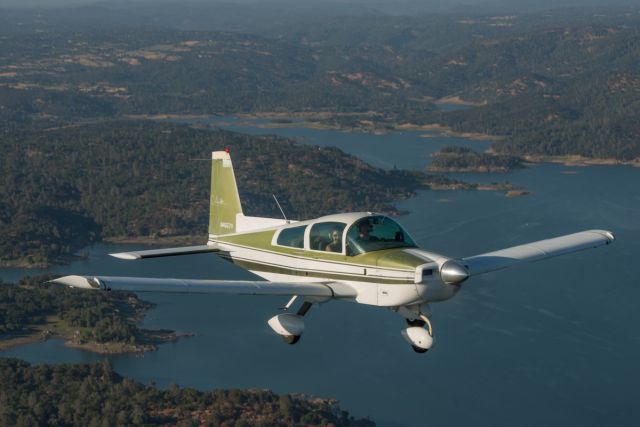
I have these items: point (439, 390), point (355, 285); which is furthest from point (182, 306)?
point (355, 285)

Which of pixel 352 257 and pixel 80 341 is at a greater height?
pixel 352 257

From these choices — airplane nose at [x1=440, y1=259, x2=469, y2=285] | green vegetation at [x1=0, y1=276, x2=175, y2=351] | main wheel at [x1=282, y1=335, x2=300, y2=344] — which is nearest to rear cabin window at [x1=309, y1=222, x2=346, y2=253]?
main wheel at [x1=282, y1=335, x2=300, y2=344]

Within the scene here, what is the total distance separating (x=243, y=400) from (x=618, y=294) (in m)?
40.9

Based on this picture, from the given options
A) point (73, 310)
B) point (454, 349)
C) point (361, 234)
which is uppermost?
point (361, 234)

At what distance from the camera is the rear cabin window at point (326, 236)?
80.3 feet

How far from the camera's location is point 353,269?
24047mm

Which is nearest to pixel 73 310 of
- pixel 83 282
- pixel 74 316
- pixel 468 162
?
pixel 74 316

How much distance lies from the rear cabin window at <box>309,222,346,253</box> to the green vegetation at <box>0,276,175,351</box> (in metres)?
58.8

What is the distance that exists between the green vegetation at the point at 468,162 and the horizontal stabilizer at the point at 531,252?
142 meters

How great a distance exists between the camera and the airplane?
22.7m

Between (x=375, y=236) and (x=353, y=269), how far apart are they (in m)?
0.96

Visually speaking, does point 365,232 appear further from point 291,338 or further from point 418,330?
point 291,338

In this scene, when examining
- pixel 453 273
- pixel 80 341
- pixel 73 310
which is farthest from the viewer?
pixel 73 310

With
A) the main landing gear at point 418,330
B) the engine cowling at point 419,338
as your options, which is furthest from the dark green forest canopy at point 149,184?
the engine cowling at point 419,338
